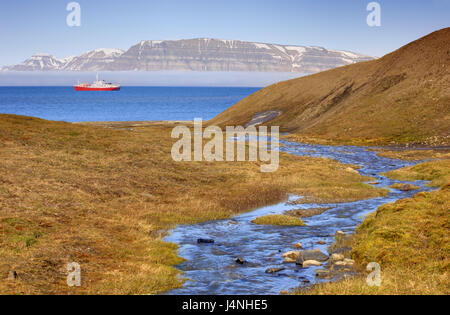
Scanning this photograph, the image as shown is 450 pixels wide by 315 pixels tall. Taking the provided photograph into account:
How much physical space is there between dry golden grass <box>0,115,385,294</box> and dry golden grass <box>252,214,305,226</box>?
2.81 metres

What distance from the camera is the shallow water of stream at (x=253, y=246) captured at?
19109mm

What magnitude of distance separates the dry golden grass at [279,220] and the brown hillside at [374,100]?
5513cm

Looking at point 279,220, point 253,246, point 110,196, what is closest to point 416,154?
point 279,220

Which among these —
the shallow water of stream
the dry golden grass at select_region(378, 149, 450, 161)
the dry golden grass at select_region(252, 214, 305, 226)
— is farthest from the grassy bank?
the dry golden grass at select_region(378, 149, 450, 161)

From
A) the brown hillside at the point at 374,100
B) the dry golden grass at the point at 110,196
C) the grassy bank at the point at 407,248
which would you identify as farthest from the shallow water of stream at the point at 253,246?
the brown hillside at the point at 374,100

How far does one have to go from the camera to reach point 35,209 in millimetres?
27297

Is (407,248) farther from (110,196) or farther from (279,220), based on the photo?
(110,196)

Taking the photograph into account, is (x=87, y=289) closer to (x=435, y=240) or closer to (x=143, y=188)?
(x=435, y=240)

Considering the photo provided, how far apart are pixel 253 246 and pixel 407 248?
7706 mm

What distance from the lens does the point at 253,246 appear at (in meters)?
25.2

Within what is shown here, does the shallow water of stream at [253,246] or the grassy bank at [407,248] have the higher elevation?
the grassy bank at [407,248]

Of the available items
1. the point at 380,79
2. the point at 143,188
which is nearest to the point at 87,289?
the point at 143,188

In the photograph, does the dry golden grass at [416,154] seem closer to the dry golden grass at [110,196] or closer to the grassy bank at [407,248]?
the dry golden grass at [110,196]

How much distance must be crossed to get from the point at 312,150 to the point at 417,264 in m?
55.2
